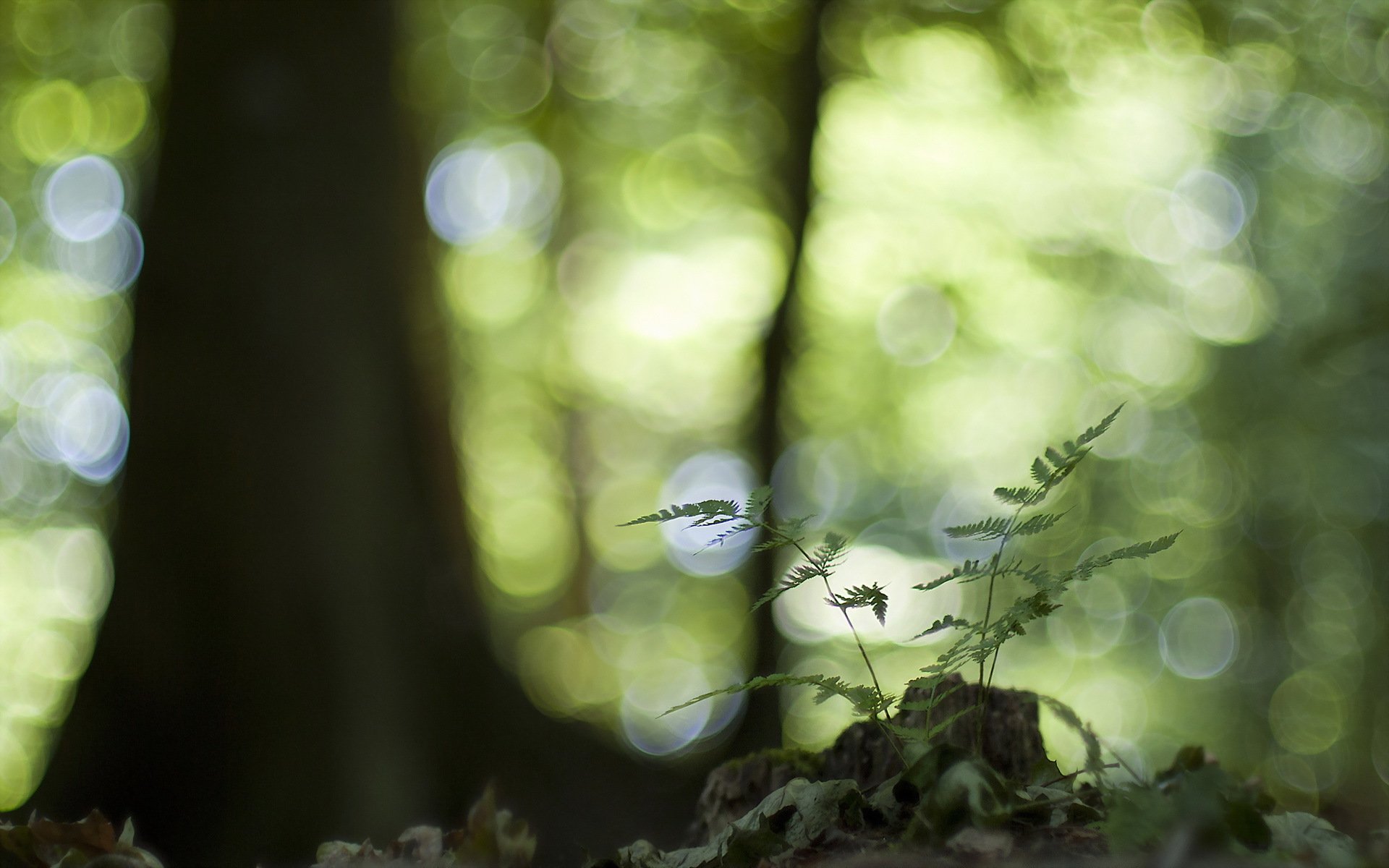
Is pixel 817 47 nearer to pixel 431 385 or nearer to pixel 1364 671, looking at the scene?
pixel 431 385

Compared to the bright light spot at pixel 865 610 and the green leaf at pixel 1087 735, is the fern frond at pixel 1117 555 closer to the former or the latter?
the green leaf at pixel 1087 735

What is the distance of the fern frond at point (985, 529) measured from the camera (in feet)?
4.33

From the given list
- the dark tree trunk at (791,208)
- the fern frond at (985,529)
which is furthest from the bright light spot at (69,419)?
the fern frond at (985,529)

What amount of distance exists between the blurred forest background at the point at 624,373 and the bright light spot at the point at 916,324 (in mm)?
52

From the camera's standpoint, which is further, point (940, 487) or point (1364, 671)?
point (1364, 671)

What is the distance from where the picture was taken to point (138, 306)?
4.23 metres

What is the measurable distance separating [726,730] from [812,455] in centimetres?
419

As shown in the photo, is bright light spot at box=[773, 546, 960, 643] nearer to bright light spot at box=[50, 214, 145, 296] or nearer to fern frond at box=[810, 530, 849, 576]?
fern frond at box=[810, 530, 849, 576]

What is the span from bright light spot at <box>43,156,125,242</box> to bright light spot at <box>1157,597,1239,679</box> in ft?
42.2

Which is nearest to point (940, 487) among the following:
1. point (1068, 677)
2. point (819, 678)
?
point (1068, 677)

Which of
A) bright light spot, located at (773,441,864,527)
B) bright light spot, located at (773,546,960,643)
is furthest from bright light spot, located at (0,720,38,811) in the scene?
bright light spot, located at (773,441,864,527)

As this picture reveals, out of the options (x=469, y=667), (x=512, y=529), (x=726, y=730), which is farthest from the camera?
(x=512, y=529)

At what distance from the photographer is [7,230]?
9.36m

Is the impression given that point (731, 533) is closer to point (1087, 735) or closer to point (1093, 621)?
point (1087, 735)
